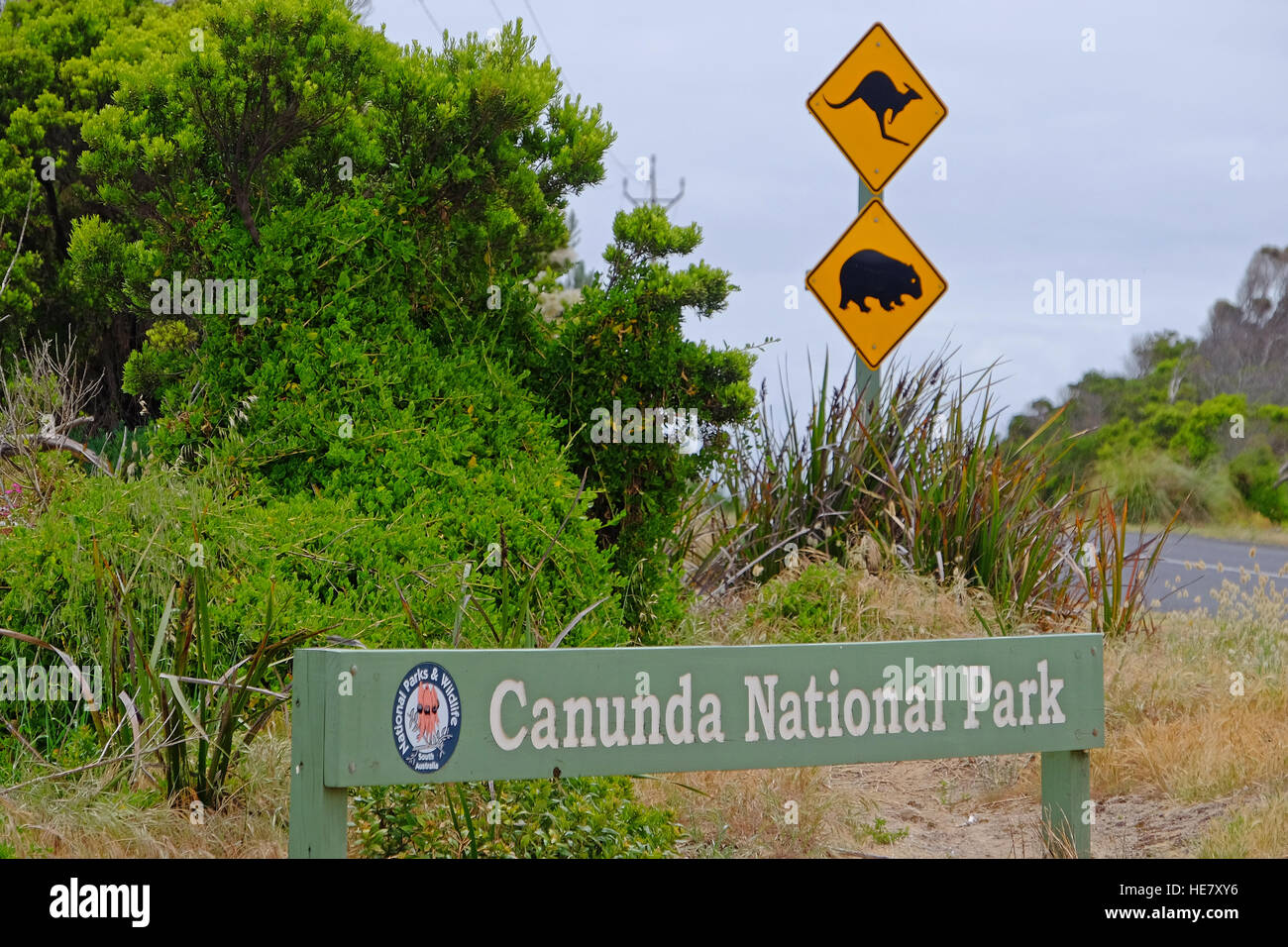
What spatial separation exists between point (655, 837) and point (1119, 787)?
97.6 inches

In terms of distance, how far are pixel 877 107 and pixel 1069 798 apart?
5.48m

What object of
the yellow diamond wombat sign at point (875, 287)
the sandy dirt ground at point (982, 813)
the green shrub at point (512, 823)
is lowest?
the sandy dirt ground at point (982, 813)

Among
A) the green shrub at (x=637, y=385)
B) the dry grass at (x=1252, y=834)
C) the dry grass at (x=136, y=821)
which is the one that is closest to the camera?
the dry grass at (x=136, y=821)

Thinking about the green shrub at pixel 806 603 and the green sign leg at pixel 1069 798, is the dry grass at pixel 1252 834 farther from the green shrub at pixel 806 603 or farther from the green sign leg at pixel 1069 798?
the green shrub at pixel 806 603

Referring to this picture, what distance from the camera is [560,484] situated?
18.9 ft

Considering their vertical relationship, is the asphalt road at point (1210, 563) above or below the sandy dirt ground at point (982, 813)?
above

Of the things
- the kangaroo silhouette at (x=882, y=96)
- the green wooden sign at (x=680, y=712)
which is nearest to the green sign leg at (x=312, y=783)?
the green wooden sign at (x=680, y=712)

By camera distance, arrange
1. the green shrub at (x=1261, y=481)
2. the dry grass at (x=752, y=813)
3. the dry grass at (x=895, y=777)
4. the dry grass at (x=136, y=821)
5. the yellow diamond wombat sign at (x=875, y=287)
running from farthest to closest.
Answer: the green shrub at (x=1261, y=481) < the yellow diamond wombat sign at (x=875, y=287) < the dry grass at (x=752, y=813) < the dry grass at (x=895, y=777) < the dry grass at (x=136, y=821)

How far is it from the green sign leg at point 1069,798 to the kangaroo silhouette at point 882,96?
521 centimetres

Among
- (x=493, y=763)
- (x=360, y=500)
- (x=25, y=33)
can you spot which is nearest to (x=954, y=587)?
(x=360, y=500)

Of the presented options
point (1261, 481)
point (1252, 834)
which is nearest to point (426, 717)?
point (1252, 834)

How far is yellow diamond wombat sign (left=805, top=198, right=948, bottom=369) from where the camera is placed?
782 centimetres

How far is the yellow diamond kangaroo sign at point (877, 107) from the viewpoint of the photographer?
8125 millimetres

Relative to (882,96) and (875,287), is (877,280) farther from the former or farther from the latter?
(882,96)
